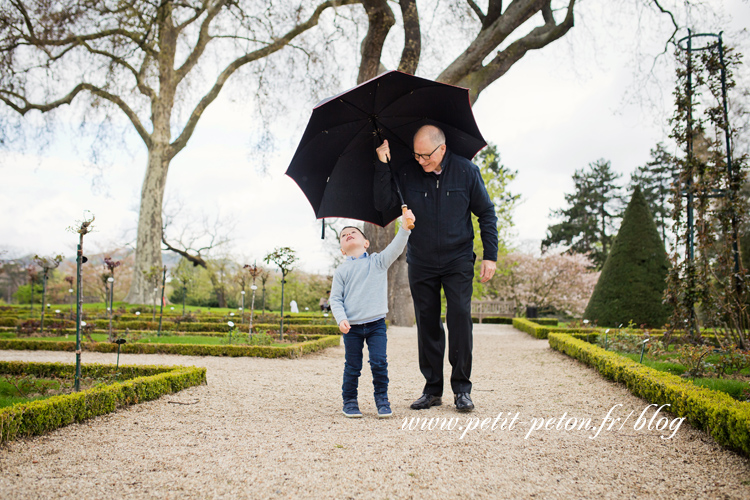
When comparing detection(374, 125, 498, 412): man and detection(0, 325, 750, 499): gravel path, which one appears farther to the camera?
detection(374, 125, 498, 412): man

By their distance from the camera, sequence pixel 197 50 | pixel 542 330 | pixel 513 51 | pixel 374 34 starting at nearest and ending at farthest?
1. pixel 542 330
2. pixel 374 34
3. pixel 513 51
4. pixel 197 50

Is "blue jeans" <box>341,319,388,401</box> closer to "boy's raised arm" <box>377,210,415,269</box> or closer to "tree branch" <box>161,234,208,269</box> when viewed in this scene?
"boy's raised arm" <box>377,210,415,269</box>

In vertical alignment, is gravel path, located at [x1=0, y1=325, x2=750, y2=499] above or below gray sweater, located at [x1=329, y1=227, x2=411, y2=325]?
below

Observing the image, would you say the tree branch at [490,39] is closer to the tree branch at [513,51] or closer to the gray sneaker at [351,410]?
the tree branch at [513,51]

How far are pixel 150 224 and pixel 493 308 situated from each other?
1142 cm

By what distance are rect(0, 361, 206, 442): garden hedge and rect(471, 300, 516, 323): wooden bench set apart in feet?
44.7

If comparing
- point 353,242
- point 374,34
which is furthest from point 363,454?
point 374,34

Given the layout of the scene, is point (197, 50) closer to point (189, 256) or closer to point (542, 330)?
point (189, 256)

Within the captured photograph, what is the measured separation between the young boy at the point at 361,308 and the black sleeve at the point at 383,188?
0.24m

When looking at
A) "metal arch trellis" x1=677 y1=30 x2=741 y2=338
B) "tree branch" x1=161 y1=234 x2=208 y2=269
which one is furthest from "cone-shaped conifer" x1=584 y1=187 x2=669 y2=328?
"tree branch" x1=161 y1=234 x2=208 y2=269

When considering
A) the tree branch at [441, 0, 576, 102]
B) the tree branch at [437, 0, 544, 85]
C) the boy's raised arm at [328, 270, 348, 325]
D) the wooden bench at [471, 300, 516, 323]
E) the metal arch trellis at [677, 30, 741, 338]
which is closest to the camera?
the boy's raised arm at [328, 270, 348, 325]

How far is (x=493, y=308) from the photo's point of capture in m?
17.9

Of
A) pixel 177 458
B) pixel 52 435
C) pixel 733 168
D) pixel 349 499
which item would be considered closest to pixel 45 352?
pixel 52 435

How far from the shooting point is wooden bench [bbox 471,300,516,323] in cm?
1744
